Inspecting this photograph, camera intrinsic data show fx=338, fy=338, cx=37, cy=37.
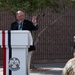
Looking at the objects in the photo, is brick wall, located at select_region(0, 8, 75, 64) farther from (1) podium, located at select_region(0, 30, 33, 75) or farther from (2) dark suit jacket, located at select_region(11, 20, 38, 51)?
(1) podium, located at select_region(0, 30, 33, 75)

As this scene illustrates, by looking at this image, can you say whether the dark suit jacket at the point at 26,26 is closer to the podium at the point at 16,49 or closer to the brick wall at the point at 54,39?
the podium at the point at 16,49

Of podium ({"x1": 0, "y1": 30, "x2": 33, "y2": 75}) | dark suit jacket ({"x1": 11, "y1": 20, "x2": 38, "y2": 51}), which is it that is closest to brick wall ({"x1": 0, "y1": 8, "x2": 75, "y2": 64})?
dark suit jacket ({"x1": 11, "y1": 20, "x2": 38, "y2": 51})

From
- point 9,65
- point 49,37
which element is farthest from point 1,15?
point 9,65

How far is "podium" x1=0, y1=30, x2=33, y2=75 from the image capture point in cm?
607

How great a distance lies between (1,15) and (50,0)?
5051 mm

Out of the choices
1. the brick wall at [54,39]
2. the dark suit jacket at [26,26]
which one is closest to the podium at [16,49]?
the dark suit jacket at [26,26]

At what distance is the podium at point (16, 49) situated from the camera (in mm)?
6066

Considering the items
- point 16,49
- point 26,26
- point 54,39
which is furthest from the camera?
point 54,39

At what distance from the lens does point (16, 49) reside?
609 cm

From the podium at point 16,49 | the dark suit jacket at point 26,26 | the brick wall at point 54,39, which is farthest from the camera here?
the brick wall at point 54,39

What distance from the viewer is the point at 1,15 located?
17.0 meters

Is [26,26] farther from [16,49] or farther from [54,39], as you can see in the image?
[54,39]

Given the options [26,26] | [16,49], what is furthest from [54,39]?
[16,49]

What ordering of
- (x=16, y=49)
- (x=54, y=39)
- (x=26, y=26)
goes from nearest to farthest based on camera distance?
(x=16, y=49)
(x=26, y=26)
(x=54, y=39)
